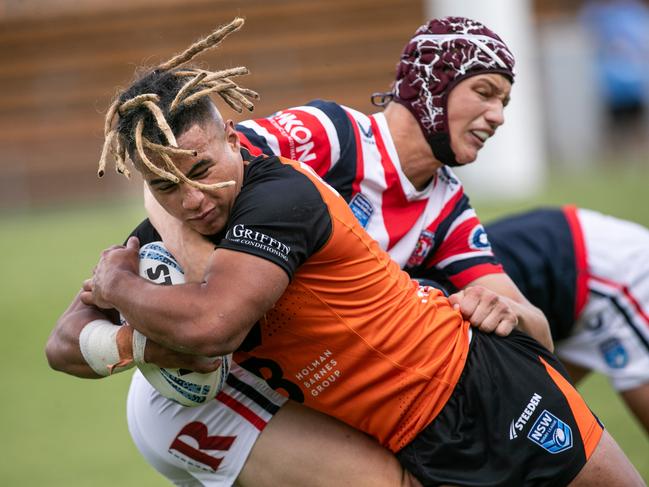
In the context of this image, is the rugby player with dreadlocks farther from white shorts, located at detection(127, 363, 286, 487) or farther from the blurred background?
the blurred background

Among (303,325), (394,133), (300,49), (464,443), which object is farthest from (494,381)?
(300,49)

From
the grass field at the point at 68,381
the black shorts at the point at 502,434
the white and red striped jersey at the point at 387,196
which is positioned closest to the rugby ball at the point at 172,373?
the black shorts at the point at 502,434

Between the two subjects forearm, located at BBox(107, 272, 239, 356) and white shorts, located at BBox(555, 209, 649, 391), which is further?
white shorts, located at BBox(555, 209, 649, 391)

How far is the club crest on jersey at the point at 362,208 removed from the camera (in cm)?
452

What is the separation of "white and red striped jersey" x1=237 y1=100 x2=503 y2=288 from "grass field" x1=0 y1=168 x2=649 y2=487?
1912mm

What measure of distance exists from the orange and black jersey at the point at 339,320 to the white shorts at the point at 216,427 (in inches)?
9.2

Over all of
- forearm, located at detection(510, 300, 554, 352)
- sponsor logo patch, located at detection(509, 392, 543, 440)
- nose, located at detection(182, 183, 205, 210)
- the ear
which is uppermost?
the ear

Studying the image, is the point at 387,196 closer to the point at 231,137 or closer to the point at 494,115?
the point at 494,115

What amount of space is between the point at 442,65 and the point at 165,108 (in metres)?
1.45

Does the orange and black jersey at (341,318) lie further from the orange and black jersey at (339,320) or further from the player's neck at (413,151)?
the player's neck at (413,151)

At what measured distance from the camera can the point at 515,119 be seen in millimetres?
16125

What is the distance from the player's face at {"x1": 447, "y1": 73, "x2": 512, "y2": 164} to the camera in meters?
4.44

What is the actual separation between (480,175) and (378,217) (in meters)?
11.8

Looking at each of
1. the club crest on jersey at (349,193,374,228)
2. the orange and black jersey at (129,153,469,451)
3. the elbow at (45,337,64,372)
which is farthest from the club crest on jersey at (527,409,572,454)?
the elbow at (45,337,64,372)
